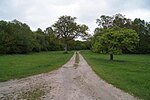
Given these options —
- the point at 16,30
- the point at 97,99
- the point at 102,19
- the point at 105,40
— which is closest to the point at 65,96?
the point at 97,99

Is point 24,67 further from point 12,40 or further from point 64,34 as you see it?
point 64,34

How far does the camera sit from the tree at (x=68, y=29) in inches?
3595

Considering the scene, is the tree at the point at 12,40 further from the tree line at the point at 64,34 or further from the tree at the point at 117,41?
the tree at the point at 117,41

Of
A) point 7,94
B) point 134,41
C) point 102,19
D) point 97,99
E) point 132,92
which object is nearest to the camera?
point 97,99

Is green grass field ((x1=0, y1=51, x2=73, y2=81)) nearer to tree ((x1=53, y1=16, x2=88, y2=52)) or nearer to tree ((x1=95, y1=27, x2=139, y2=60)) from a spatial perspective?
tree ((x1=95, y1=27, x2=139, y2=60))

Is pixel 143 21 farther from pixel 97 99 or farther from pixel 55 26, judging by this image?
pixel 97 99

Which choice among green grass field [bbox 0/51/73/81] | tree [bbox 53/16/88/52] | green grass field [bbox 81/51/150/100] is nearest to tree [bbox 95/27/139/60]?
green grass field [bbox 0/51/73/81]

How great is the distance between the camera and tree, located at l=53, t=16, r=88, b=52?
9131 centimetres

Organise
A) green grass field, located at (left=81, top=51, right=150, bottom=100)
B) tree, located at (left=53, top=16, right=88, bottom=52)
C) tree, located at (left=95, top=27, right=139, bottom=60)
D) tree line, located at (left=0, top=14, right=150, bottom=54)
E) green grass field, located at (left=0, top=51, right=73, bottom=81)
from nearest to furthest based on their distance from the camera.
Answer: green grass field, located at (left=81, top=51, right=150, bottom=100) → green grass field, located at (left=0, top=51, right=73, bottom=81) → tree, located at (left=95, top=27, right=139, bottom=60) → tree line, located at (left=0, top=14, right=150, bottom=54) → tree, located at (left=53, top=16, right=88, bottom=52)

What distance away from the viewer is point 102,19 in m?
103

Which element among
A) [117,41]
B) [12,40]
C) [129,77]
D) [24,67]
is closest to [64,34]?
[12,40]

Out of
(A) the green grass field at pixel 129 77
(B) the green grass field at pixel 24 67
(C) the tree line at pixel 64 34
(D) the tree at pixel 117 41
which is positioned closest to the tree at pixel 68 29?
(C) the tree line at pixel 64 34

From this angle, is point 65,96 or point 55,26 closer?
point 65,96

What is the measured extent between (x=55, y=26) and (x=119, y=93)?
80251 mm
